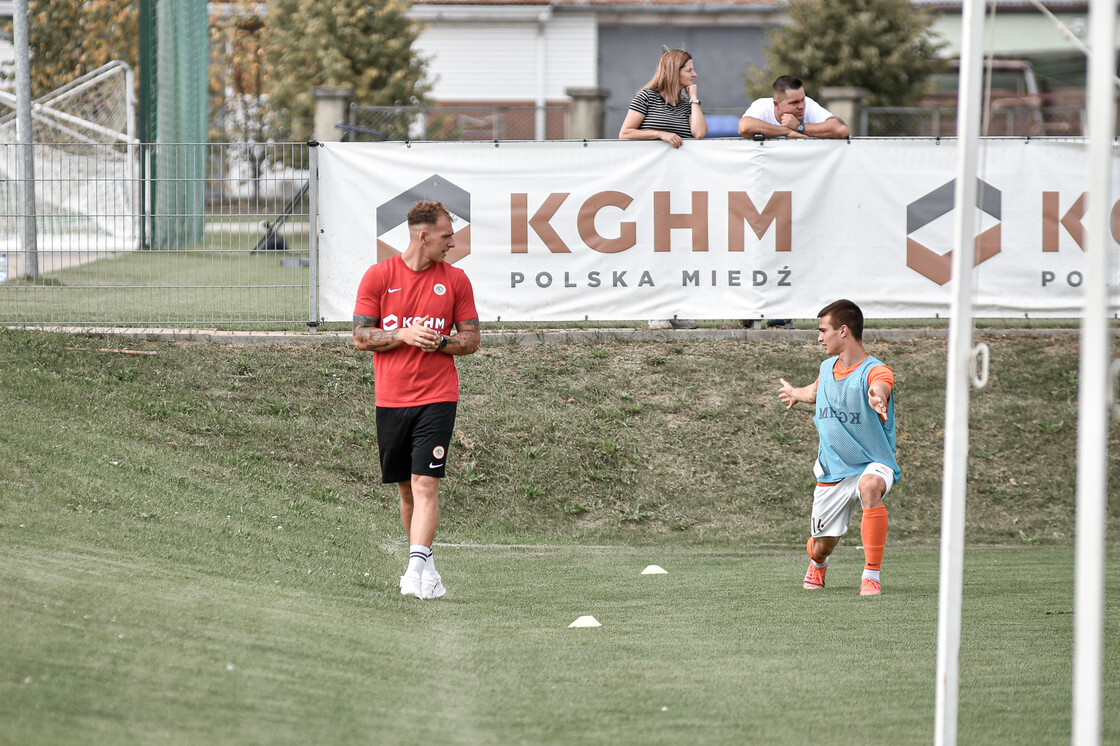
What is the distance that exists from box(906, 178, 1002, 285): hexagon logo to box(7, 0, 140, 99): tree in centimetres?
2627

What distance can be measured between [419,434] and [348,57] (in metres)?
24.2

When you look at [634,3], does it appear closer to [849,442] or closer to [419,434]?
[849,442]

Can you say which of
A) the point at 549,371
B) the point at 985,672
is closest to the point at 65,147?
the point at 549,371

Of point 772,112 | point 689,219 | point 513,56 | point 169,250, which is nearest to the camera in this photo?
point 689,219

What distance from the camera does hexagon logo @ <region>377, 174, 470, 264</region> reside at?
11391 mm

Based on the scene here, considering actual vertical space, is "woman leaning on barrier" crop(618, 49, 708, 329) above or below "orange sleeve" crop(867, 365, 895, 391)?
above

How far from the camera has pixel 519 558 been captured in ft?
28.1

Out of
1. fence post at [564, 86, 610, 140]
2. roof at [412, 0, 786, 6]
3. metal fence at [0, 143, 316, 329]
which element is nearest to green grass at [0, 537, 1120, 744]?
metal fence at [0, 143, 316, 329]

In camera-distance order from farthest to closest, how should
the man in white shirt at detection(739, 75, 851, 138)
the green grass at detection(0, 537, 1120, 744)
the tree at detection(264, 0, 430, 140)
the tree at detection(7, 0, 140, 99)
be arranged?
1. the tree at detection(7, 0, 140, 99)
2. the tree at detection(264, 0, 430, 140)
3. the man in white shirt at detection(739, 75, 851, 138)
4. the green grass at detection(0, 537, 1120, 744)

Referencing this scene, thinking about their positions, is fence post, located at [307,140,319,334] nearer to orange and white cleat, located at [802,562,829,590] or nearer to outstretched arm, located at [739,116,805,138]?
outstretched arm, located at [739,116,805,138]

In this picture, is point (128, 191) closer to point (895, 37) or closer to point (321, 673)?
point (321, 673)

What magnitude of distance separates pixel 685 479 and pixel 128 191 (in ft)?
19.9

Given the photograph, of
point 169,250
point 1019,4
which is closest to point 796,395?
point 169,250

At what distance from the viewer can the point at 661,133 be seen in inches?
454
